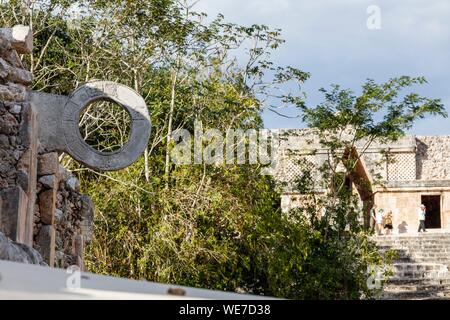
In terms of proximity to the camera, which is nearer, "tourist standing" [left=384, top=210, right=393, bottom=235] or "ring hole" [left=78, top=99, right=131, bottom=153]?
"ring hole" [left=78, top=99, right=131, bottom=153]

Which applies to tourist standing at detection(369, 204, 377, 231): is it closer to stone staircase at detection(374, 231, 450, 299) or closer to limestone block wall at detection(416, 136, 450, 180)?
stone staircase at detection(374, 231, 450, 299)

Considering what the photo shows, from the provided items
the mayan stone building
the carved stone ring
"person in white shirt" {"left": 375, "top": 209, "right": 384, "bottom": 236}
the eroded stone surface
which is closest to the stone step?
the mayan stone building

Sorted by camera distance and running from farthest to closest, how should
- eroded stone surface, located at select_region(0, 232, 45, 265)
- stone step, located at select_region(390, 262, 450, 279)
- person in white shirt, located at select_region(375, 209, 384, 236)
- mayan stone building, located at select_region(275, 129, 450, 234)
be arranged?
person in white shirt, located at select_region(375, 209, 384, 236)
mayan stone building, located at select_region(275, 129, 450, 234)
stone step, located at select_region(390, 262, 450, 279)
eroded stone surface, located at select_region(0, 232, 45, 265)

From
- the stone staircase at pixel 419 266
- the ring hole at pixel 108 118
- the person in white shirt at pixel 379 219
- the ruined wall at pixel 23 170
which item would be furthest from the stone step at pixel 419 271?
the ruined wall at pixel 23 170

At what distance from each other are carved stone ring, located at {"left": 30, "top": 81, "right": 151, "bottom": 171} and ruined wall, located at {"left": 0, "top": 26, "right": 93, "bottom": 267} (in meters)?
0.16

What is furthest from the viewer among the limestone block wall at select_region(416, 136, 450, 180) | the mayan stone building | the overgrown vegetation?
the limestone block wall at select_region(416, 136, 450, 180)

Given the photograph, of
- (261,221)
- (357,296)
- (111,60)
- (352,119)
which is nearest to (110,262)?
(261,221)

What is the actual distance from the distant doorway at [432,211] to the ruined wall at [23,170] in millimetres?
21107

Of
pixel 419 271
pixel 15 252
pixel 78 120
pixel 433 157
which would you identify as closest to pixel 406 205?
pixel 433 157

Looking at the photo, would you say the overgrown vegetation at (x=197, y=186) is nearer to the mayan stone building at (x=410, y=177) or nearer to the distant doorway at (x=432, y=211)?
the mayan stone building at (x=410, y=177)

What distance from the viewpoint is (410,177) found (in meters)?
27.9

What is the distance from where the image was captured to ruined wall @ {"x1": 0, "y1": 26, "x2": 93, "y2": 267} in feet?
20.6

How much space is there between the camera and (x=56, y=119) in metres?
7.41
